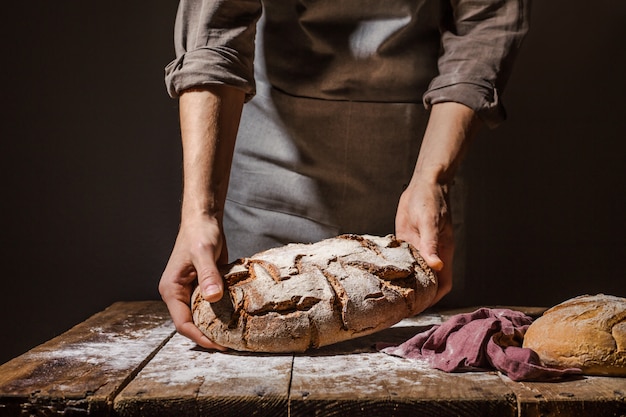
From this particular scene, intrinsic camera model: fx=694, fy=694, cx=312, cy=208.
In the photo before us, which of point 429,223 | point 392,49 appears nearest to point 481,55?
point 392,49

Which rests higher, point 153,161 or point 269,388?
point 153,161

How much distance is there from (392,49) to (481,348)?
1.09 metres

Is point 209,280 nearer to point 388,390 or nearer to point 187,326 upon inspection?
point 187,326

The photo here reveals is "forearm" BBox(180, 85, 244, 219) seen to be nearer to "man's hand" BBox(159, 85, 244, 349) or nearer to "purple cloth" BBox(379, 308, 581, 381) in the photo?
"man's hand" BBox(159, 85, 244, 349)

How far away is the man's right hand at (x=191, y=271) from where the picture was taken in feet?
4.69

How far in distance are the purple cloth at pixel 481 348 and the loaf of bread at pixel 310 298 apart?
0.31 ft

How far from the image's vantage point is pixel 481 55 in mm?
1959

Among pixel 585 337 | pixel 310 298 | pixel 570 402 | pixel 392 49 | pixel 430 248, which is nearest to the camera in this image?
→ pixel 570 402

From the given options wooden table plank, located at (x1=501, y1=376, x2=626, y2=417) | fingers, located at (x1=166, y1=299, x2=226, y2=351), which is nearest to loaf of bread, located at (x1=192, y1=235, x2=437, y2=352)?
fingers, located at (x1=166, y1=299, x2=226, y2=351)

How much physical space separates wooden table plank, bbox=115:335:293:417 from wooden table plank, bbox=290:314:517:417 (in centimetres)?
4

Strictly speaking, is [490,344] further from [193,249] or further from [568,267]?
[568,267]

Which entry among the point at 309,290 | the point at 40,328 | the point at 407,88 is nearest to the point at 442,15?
the point at 407,88

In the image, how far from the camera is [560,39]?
2.91 metres

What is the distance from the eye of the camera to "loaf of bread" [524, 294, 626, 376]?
4.07 feet
